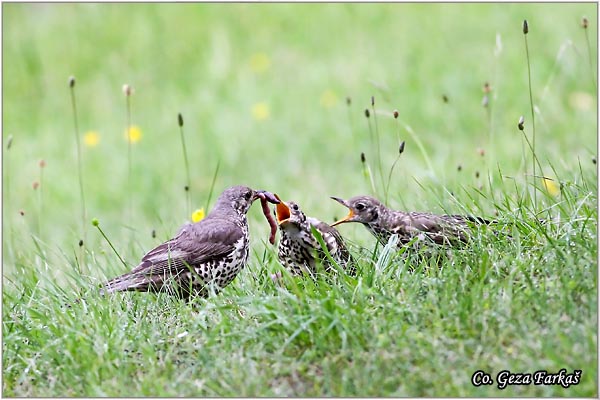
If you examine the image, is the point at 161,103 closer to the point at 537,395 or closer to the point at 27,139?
the point at 27,139

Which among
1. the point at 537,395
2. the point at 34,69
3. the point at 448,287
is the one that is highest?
the point at 34,69

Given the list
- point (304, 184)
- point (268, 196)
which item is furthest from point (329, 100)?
point (268, 196)

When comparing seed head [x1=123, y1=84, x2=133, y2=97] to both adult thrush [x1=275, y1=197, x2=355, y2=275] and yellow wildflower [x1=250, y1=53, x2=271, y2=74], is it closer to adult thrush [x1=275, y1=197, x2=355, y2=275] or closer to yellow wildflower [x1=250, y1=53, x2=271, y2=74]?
adult thrush [x1=275, y1=197, x2=355, y2=275]

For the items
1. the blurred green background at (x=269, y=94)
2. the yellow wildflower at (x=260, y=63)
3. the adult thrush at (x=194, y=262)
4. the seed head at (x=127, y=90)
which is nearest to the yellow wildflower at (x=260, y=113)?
the blurred green background at (x=269, y=94)

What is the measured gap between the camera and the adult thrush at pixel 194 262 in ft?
18.5

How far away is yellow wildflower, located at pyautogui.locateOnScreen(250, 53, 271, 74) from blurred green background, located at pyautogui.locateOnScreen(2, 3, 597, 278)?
0.03 meters

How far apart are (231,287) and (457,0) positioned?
874cm

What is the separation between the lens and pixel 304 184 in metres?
9.84

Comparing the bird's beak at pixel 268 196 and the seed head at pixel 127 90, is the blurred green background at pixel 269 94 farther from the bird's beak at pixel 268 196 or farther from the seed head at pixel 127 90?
the seed head at pixel 127 90

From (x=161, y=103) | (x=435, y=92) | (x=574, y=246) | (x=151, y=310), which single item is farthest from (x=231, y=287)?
(x=161, y=103)

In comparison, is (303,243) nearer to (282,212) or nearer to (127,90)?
(282,212)

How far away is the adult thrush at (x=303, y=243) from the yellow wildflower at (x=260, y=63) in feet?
23.4

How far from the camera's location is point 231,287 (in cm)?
551

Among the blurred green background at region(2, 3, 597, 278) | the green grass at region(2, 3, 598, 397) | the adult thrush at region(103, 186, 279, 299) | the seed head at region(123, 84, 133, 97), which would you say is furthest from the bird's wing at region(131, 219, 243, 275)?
the blurred green background at region(2, 3, 597, 278)
